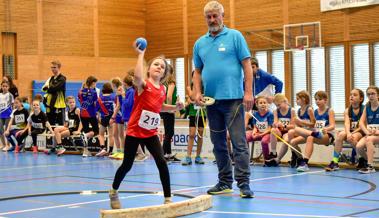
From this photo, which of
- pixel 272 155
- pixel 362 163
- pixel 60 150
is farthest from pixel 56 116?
pixel 362 163

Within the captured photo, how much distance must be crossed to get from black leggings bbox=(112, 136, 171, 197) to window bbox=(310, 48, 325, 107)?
1525 centimetres

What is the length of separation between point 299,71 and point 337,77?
4.52ft

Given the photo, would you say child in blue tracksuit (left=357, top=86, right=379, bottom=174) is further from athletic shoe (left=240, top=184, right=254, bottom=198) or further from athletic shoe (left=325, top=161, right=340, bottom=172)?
athletic shoe (left=240, top=184, right=254, bottom=198)

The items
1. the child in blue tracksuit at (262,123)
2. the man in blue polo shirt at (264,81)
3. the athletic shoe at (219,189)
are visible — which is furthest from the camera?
the child in blue tracksuit at (262,123)

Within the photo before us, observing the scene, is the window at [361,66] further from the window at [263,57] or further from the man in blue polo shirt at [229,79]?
the man in blue polo shirt at [229,79]

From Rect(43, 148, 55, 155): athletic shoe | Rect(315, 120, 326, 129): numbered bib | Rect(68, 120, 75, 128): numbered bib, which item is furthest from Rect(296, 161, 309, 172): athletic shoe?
Rect(43, 148, 55, 155): athletic shoe

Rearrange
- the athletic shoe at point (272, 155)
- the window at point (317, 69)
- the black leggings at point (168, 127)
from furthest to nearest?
the window at point (317, 69)
the black leggings at point (168, 127)
the athletic shoe at point (272, 155)

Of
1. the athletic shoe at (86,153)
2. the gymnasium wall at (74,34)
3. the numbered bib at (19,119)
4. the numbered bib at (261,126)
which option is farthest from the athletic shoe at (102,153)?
the gymnasium wall at (74,34)

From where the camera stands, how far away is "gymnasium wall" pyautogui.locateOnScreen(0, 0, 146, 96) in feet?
71.6

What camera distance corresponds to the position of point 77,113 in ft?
47.3

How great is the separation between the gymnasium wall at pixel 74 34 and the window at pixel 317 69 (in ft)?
26.5

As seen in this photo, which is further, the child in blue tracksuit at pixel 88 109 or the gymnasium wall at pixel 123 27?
the gymnasium wall at pixel 123 27

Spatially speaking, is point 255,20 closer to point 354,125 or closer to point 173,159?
point 173,159

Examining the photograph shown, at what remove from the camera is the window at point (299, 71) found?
20.9 metres
